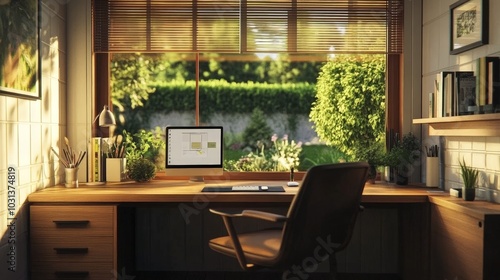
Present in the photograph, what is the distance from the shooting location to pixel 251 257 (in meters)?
2.78

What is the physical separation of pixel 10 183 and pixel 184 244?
1.57 meters

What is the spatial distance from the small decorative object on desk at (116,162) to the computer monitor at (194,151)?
35 cm

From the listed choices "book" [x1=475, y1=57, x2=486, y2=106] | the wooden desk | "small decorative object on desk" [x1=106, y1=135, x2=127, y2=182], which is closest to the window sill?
"small decorative object on desk" [x1=106, y1=135, x2=127, y2=182]

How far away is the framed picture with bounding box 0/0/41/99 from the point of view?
2885mm

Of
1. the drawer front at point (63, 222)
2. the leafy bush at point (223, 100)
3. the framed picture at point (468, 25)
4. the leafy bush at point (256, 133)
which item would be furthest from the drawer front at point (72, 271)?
the leafy bush at point (256, 133)

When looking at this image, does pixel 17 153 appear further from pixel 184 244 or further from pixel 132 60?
pixel 132 60

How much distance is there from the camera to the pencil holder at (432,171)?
3646 mm

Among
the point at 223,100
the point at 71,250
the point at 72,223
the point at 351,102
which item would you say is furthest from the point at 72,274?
the point at 223,100

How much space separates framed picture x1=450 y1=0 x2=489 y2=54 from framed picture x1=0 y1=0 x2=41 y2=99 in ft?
8.69

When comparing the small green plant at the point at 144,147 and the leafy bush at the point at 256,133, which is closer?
the small green plant at the point at 144,147

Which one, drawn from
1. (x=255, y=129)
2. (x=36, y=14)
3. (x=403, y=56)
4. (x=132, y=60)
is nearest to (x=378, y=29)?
(x=403, y=56)

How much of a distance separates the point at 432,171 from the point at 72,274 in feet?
8.04

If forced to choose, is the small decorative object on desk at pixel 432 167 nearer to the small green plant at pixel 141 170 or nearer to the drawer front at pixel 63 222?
the small green plant at pixel 141 170

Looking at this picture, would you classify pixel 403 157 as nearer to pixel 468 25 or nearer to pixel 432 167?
pixel 432 167
